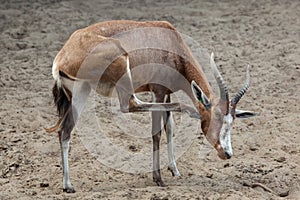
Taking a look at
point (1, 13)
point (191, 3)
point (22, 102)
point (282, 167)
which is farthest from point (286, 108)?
point (1, 13)

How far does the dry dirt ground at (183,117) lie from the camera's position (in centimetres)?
555

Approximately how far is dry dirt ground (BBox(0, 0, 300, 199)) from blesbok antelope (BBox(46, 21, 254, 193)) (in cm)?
38

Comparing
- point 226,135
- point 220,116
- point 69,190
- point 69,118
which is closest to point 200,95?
point 220,116

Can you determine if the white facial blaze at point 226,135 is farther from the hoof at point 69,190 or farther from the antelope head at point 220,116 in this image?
the hoof at point 69,190

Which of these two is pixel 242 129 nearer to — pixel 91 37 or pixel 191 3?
pixel 91 37

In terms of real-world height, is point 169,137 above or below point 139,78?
below

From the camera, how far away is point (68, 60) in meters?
5.45

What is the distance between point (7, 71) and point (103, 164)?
3.06m

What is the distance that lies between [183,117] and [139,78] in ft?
5.27

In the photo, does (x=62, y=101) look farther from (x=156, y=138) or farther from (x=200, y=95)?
(x=200, y=95)

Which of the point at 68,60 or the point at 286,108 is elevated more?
the point at 68,60

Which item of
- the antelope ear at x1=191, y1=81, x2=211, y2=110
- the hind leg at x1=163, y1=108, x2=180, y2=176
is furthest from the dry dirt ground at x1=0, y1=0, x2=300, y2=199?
the antelope ear at x1=191, y1=81, x2=211, y2=110

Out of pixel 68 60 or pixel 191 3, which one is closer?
pixel 68 60

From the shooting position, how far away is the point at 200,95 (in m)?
5.29
